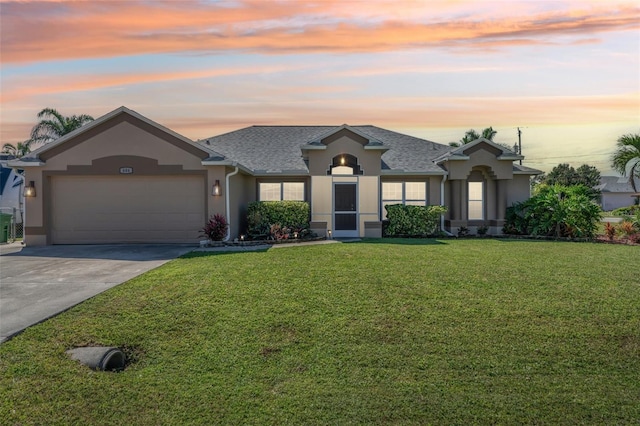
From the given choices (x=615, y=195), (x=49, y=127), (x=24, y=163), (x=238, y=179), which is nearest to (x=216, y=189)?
(x=238, y=179)

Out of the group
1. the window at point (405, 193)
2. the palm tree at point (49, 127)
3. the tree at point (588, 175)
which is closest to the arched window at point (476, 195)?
the window at point (405, 193)

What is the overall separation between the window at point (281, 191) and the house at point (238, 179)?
0.04 meters

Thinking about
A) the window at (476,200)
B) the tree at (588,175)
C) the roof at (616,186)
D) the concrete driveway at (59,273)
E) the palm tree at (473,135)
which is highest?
the palm tree at (473,135)

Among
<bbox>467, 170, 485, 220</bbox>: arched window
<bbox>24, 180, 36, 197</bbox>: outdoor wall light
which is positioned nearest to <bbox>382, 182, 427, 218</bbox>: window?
<bbox>467, 170, 485, 220</bbox>: arched window

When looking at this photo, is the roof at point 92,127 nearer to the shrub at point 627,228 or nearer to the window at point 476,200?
the window at point 476,200

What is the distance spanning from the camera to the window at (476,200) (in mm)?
19125

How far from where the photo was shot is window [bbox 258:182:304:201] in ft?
59.5

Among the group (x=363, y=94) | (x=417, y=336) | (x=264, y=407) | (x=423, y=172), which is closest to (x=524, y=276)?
(x=417, y=336)

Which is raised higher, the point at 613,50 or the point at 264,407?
the point at 613,50

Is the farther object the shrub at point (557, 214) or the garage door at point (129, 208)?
the shrub at point (557, 214)

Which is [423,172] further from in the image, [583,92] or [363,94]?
[583,92]

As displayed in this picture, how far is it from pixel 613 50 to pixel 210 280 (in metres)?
13.2

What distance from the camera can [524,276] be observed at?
29.8 feet

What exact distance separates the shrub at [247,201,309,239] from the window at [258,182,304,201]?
1750mm
